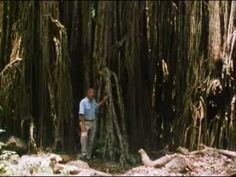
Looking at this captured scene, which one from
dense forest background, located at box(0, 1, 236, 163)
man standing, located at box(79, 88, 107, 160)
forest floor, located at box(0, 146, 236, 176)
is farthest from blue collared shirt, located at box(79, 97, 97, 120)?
forest floor, located at box(0, 146, 236, 176)

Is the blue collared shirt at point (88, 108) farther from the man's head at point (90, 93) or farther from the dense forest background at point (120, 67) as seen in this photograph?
the dense forest background at point (120, 67)

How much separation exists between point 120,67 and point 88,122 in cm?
132

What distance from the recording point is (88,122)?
11.6 meters

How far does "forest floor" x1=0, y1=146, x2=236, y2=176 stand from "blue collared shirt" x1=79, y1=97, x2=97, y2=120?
812mm

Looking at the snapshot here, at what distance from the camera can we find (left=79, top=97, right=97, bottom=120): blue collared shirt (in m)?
11.4

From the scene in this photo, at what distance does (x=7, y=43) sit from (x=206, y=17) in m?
3.56

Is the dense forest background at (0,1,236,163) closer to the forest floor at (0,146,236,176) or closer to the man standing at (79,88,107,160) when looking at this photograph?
the man standing at (79,88,107,160)

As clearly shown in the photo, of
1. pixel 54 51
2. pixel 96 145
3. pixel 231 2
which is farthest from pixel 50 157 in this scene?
pixel 231 2

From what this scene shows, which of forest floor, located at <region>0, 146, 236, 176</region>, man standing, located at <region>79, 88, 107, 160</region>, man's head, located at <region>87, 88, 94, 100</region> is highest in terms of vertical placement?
man's head, located at <region>87, 88, 94, 100</region>

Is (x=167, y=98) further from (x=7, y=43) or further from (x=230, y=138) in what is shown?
(x=7, y=43)

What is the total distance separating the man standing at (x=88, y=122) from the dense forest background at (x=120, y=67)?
27cm

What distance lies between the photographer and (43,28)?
1213 centimetres

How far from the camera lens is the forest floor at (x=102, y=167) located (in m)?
8.91

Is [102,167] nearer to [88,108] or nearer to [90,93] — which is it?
[88,108]
